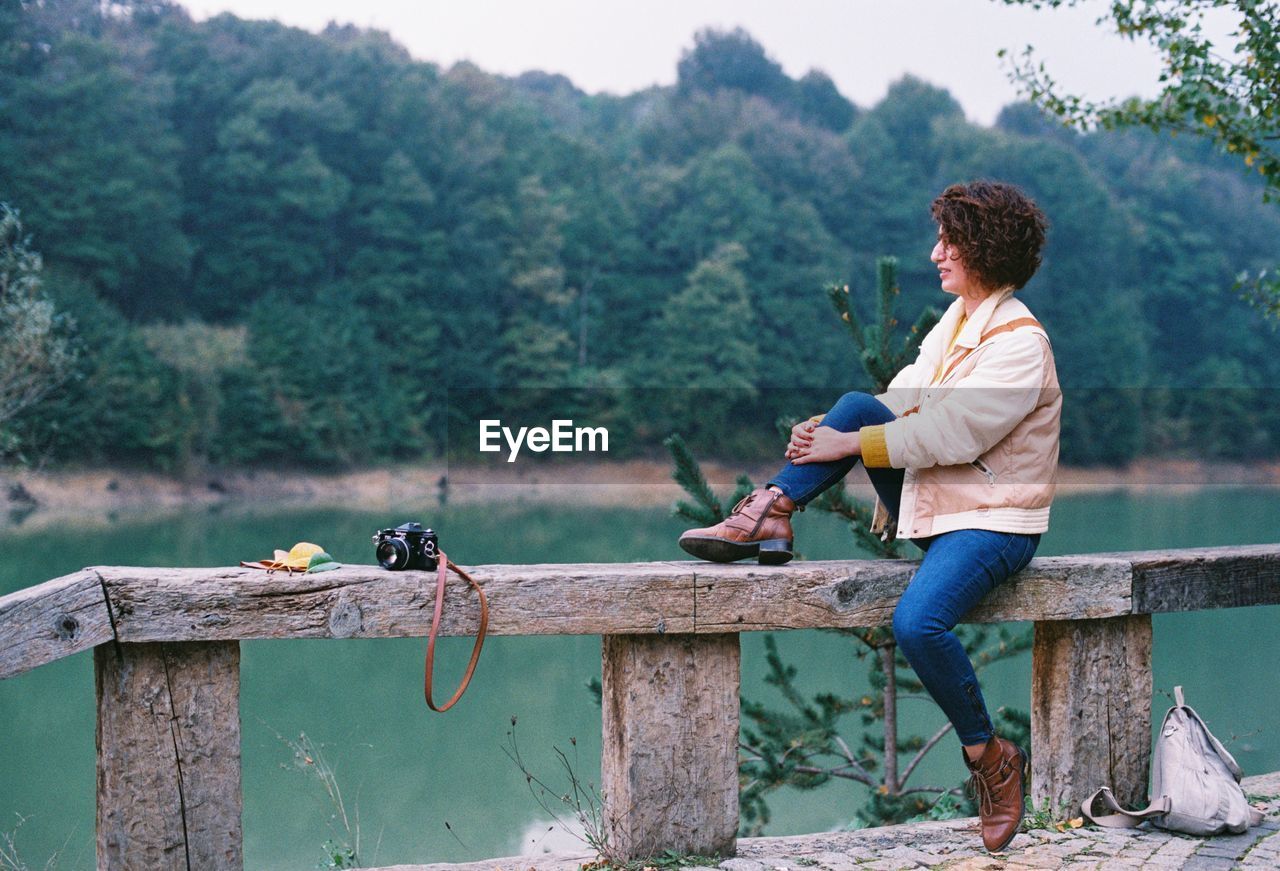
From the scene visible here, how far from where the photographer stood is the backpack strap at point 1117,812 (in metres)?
3.17

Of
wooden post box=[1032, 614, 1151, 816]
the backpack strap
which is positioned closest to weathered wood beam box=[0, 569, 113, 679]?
wooden post box=[1032, 614, 1151, 816]

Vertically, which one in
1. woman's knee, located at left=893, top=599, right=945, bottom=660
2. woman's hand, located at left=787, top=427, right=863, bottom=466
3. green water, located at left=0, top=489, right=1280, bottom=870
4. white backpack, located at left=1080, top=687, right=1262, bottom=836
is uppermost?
woman's hand, located at left=787, top=427, right=863, bottom=466

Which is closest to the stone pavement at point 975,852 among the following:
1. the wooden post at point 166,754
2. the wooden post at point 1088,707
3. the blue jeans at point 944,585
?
the wooden post at point 1088,707

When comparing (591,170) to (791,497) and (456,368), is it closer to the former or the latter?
(456,368)

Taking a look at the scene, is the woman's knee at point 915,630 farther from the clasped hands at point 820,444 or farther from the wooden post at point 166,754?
the wooden post at point 166,754

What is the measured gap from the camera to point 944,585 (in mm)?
2809

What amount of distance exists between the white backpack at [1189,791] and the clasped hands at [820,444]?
0.98m

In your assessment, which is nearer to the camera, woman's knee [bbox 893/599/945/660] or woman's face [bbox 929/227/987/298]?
woman's knee [bbox 893/599/945/660]

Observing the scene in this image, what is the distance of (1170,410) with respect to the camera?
4106 centimetres

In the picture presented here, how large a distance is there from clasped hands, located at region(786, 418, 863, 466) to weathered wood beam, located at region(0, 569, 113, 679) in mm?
1422

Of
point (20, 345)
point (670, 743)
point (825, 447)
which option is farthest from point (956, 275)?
point (20, 345)

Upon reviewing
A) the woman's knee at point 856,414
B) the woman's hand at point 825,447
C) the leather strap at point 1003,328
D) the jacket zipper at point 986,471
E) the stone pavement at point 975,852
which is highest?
the leather strap at point 1003,328

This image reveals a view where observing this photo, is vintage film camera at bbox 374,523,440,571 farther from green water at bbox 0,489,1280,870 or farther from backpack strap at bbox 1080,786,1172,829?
backpack strap at bbox 1080,786,1172,829

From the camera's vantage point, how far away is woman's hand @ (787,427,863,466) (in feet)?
9.51
